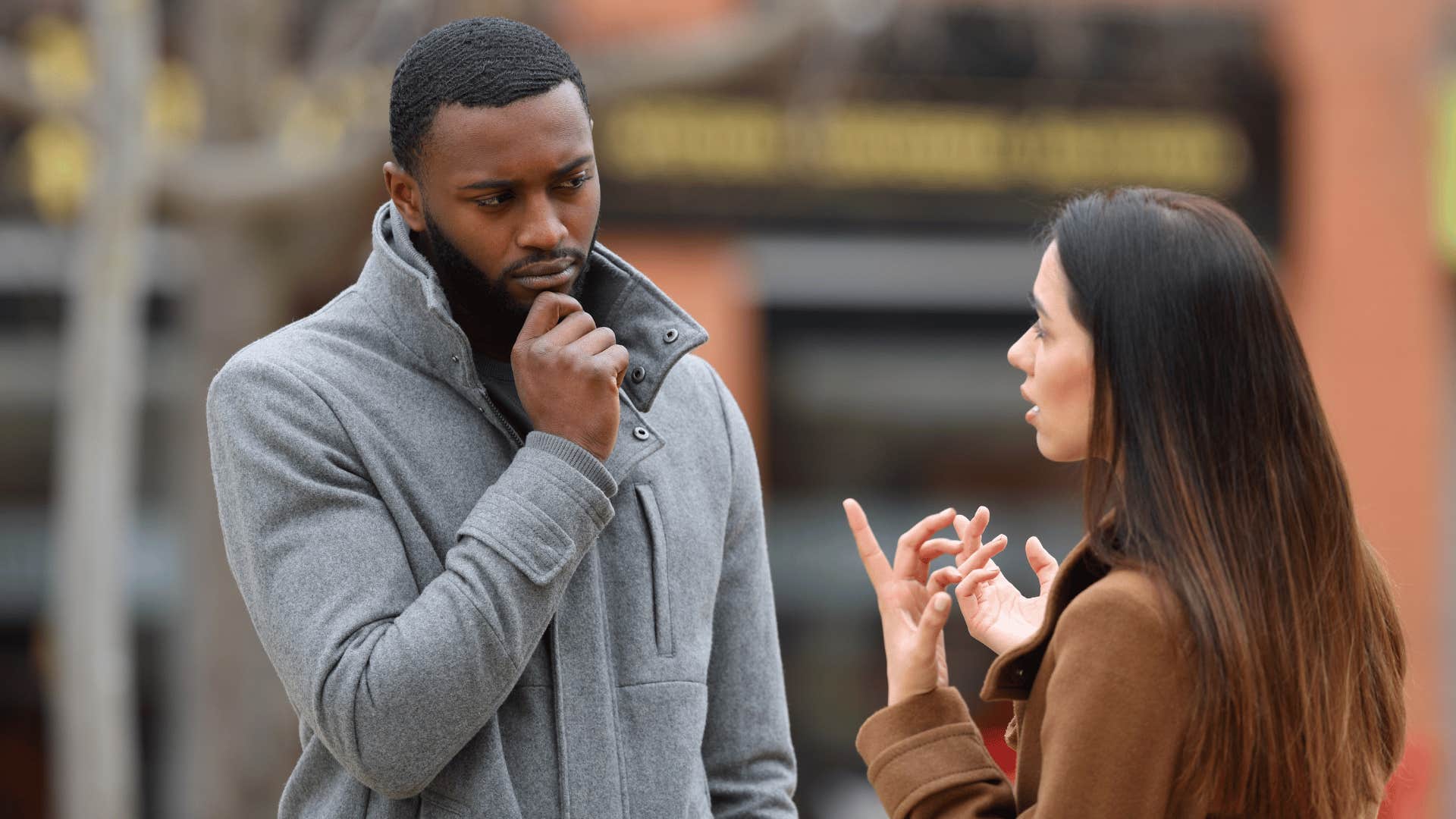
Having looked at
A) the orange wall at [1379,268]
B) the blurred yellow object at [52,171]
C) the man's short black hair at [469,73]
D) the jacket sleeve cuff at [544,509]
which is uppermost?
the man's short black hair at [469,73]

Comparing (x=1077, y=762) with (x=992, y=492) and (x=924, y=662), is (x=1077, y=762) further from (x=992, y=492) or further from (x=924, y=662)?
(x=992, y=492)

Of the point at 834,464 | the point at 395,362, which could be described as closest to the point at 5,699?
the point at 834,464

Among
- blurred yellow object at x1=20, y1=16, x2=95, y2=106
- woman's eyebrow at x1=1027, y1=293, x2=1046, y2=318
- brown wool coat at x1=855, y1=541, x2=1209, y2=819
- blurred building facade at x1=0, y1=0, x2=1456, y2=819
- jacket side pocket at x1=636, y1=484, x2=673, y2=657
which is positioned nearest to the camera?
brown wool coat at x1=855, y1=541, x2=1209, y2=819

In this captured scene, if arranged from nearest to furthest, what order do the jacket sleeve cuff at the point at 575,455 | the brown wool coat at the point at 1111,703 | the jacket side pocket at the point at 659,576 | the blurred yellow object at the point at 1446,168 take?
1. the brown wool coat at the point at 1111,703
2. the jacket sleeve cuff at the point at 575,455
3. the jacket side pocket at the point at 659,576
4. the blurred yellow object at the point at 1446,168

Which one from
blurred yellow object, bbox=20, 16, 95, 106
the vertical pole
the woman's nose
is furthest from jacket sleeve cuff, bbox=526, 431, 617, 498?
blurred yellow object, bbox=20, 16, 95, 106

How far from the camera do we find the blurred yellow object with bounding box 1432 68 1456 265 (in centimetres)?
1105

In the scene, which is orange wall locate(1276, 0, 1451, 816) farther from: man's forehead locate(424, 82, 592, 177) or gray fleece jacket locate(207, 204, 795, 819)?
man's forehead locate(424, 82, 592, 177)

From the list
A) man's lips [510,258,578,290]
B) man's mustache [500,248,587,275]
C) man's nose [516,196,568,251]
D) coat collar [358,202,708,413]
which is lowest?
coat collar [358,202,708,413]

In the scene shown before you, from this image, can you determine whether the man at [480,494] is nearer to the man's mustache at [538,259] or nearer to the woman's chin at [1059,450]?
the man's mustache at [538,259]

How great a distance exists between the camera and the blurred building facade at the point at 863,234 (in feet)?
26.8

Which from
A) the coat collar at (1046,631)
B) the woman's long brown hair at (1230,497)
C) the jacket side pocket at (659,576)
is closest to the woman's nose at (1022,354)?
the woman's long brown hair at (1230,497)

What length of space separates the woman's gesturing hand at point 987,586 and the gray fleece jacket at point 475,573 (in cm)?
32

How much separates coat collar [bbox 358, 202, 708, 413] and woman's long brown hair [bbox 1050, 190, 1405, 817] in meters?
0.52

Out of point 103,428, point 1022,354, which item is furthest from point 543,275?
point 103,428
